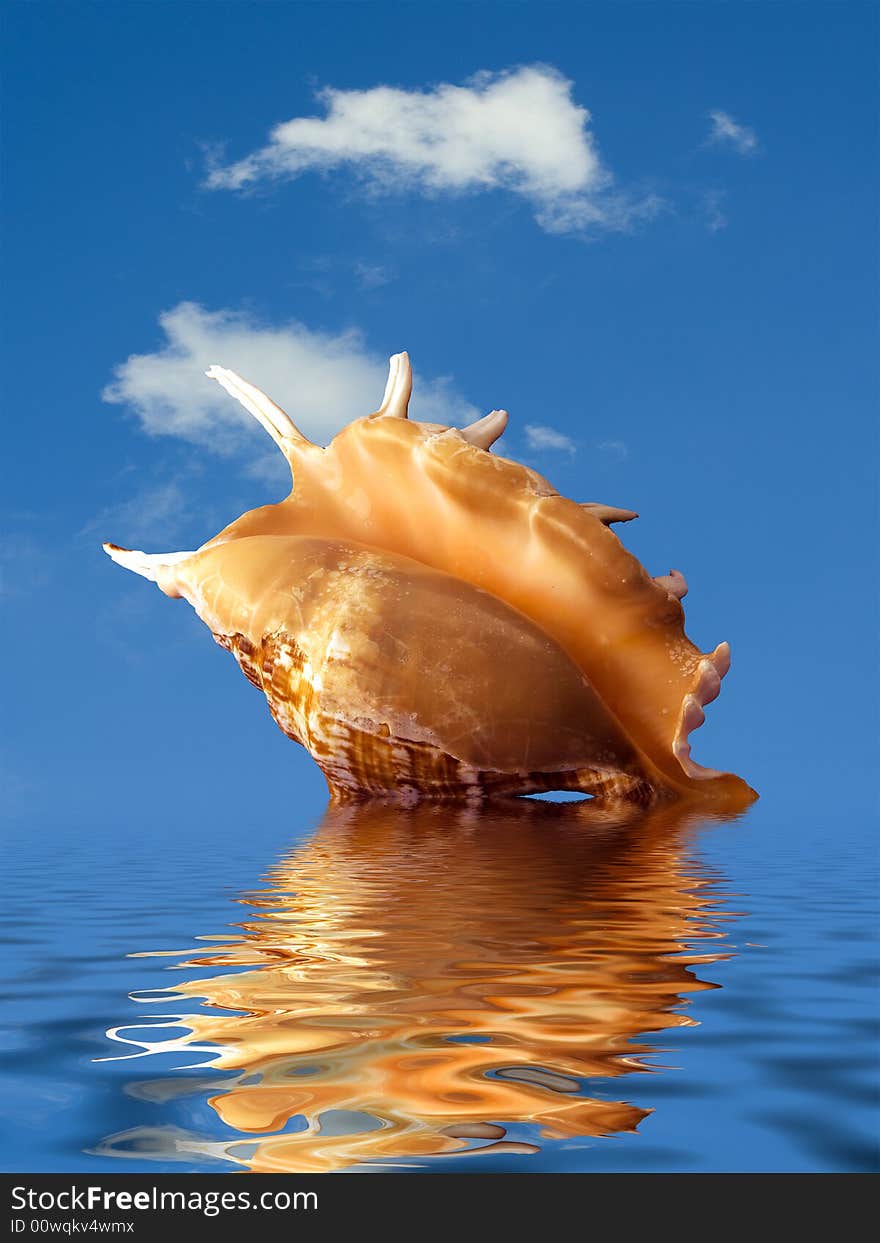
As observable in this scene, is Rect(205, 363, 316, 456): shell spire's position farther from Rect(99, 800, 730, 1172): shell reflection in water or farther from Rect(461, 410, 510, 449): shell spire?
Rect(99, 800, 730, 1172): shell reflection in water

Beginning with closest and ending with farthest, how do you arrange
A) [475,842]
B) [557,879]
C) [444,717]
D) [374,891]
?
[374,891], [557,879], [475,842], [444,717]

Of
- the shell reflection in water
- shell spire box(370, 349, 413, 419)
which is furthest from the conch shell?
the shell reflection in water

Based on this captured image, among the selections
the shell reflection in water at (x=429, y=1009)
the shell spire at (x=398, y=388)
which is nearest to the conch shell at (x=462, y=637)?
the shell spire at (x=398, y=388)

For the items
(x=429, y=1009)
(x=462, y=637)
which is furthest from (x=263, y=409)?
(x=429, y=1009)
